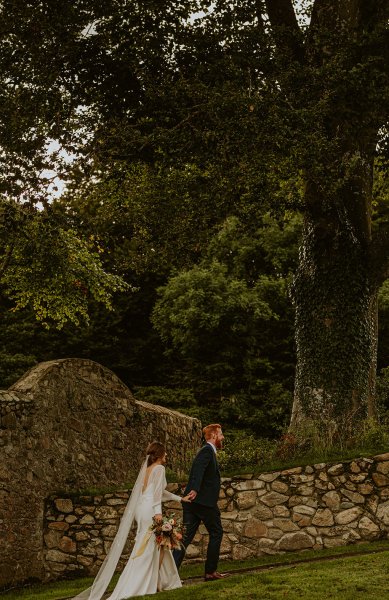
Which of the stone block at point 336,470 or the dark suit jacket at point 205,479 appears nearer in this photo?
the dark suit jacket at point 205,479

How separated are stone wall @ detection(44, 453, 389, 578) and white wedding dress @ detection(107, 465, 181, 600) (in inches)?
117

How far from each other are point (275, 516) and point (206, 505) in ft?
9.67

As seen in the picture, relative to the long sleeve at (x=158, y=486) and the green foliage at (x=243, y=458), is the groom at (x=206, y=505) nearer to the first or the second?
the long sleeve at (x=158, y=486)

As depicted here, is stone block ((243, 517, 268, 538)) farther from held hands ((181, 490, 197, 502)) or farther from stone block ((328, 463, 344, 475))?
held hands ((181, 490, 197, 502))

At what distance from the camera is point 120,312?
115ft

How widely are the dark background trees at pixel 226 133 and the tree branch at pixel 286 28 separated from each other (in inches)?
1.1

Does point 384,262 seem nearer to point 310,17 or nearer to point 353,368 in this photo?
point 353,368

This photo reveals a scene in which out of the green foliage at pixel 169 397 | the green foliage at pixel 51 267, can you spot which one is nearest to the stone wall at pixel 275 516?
the green foliage at pixel 51 267

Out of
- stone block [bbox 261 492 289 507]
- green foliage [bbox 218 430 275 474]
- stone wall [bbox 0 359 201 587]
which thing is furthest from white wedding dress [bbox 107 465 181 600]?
stone wall [bbox 0 359 201 587]

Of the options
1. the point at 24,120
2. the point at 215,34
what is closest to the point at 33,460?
the point at 24,120

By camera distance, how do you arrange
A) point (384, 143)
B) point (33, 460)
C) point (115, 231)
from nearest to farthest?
point (33, 460)
point (384, 143)
point (115, 231)

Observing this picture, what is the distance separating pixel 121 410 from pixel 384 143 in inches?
306

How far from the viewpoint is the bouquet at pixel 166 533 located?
36.3 ft

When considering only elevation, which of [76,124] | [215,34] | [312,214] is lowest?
[312,214]
